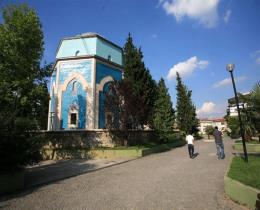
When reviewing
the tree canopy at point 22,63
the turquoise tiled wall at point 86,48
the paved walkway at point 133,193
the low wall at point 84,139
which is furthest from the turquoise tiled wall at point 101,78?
the paved walkway at point 133,193

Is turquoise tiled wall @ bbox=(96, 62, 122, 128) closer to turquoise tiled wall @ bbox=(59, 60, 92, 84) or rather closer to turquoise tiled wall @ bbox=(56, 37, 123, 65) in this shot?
turquoise tiled wall @ bbox=(59, 60, 92, 84)

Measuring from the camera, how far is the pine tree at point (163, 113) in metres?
26.3

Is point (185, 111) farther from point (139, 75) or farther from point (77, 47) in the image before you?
point (77, 47)

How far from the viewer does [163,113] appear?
89.2 feet

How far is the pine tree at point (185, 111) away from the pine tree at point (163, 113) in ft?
48.5

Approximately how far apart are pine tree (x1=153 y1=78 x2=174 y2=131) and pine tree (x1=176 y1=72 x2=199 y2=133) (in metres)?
14.8

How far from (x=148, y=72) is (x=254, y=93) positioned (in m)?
15.9

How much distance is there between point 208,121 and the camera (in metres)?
124

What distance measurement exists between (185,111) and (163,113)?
17.2m

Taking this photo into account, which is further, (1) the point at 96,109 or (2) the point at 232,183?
(1) the point at 96,109

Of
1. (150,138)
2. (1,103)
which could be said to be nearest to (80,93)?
(150,138)

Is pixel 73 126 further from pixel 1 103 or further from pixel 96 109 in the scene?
pixel 1 103

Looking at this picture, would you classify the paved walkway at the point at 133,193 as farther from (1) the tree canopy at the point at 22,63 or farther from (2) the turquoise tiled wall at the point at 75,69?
(2) the turquoise tiled wall at the point at 75,69

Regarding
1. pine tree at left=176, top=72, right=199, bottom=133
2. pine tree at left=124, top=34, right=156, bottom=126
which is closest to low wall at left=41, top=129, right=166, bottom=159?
pine tree at left=124, top=34, right=156, bottom=126
